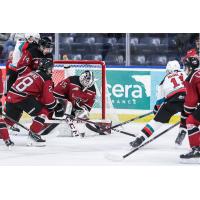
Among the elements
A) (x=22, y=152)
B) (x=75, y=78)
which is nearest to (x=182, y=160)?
(x=22, y=152)

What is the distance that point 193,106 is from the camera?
498 centimetres

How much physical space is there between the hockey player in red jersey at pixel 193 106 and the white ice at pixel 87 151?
213 millimetres

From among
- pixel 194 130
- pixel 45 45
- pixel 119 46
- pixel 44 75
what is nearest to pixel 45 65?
pixel 44 75

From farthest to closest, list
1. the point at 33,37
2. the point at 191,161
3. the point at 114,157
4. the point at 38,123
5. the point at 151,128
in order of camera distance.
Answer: the point at 33,37, the point at 38,123, the point at 151,128, the point at 114,157, the point at 191,161

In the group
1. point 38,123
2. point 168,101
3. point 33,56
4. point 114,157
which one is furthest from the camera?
point 33,56

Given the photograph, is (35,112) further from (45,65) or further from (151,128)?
(151,128)

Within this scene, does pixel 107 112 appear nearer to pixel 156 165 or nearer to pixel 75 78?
pixel 75 78

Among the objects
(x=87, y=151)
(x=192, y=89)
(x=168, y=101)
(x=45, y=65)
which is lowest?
(x=87, y=151)

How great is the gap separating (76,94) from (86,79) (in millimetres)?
177

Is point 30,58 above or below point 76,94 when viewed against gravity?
above

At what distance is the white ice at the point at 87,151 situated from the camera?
5.27 metres

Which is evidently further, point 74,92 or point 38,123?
point 74,92

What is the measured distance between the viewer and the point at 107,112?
7.05m

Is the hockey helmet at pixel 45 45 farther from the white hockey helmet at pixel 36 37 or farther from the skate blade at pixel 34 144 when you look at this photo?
the skate blade at pixel 34 144
